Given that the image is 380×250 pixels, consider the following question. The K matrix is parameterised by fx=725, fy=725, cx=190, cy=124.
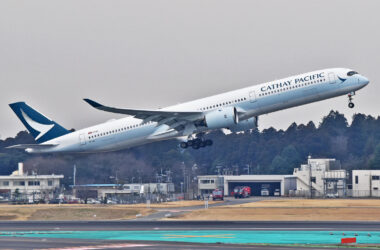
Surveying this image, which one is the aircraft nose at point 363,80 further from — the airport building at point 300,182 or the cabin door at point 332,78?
the airport building at point 300,182

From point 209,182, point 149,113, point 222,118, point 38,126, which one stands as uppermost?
point 149,113

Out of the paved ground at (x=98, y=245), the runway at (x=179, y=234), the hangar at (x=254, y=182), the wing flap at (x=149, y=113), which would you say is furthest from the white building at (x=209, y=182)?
the paved ground at (x=98, y=245)

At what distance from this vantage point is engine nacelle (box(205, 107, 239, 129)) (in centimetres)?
7544

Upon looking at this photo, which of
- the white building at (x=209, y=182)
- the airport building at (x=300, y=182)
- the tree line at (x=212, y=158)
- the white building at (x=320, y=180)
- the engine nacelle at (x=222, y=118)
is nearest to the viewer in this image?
the engine nacelle at (x=222, y=118)

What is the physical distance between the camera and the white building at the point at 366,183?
130125mm

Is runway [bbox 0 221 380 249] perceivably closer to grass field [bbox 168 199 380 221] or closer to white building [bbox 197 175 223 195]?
grass field [bbox 168 199 380 221]

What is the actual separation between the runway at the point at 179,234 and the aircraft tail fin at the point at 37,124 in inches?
459

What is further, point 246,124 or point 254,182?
point 254,182

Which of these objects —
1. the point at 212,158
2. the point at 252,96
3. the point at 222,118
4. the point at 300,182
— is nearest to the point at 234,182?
the point at 300,182

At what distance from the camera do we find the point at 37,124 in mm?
89688

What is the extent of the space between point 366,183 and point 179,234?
75.4 meters

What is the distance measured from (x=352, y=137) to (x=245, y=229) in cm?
13020

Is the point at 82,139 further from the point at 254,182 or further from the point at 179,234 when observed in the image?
the point at 254,182

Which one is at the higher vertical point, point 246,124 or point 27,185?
point 246,124
